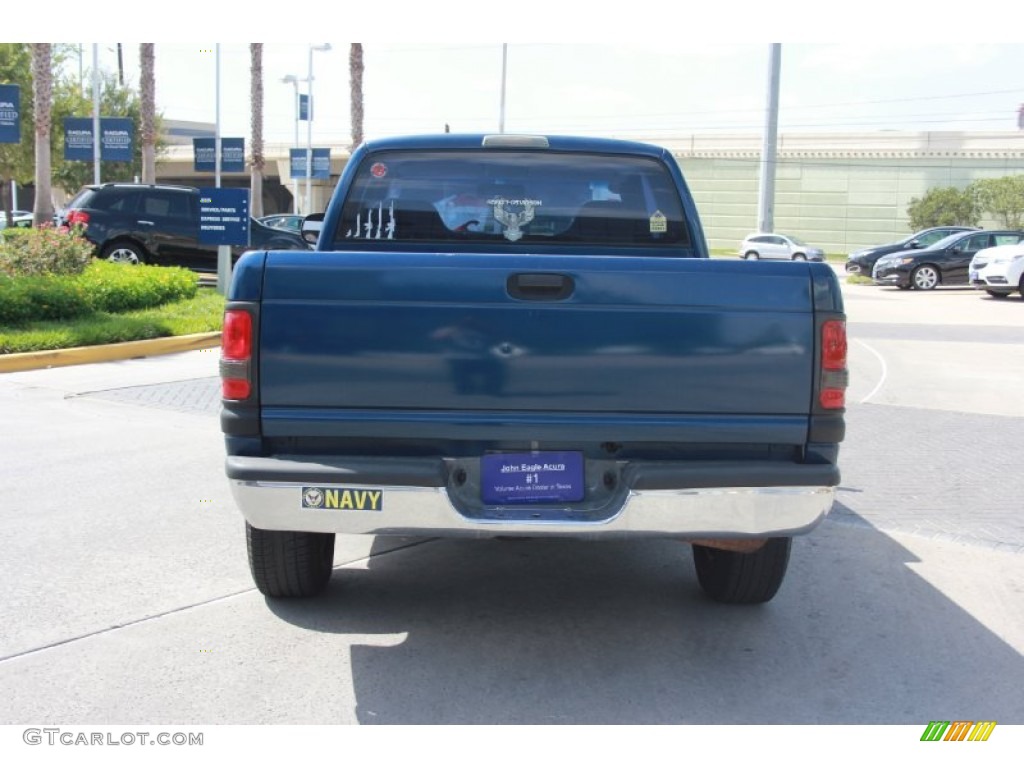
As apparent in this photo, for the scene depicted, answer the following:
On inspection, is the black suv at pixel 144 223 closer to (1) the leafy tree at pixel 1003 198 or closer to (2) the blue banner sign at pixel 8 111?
(2) the blue banner sign at pixel 8 111

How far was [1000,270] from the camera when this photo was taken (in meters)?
24.8

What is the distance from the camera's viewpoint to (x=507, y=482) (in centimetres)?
407

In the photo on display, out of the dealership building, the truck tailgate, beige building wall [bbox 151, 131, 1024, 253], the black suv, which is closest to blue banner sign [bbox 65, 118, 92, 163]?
the black suv

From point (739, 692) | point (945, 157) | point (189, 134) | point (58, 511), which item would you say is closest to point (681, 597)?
point (739, 692)

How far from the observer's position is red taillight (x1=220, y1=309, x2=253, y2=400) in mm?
3912

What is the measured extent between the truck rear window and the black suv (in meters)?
15.3

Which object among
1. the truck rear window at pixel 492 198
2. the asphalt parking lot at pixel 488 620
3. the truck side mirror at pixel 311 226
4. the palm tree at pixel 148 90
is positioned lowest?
the asphalt parking lot at pixel 488 620

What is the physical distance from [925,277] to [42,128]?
2209cm

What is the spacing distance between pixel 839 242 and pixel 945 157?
6.20 meters

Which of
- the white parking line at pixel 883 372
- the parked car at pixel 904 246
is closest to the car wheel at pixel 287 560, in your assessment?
the white parking line at pixel 883 372

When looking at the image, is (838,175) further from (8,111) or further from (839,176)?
(8,111)

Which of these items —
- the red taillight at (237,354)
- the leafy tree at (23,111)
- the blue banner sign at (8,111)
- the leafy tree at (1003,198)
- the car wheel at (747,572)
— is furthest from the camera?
the leafy tree at (1003,198)

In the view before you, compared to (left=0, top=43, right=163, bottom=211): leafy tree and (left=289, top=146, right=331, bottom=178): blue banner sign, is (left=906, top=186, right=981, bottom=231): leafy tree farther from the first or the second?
Result: (left=0, top=43, right=163, bottom=211): leafy tree

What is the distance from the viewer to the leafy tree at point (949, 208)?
163ft
